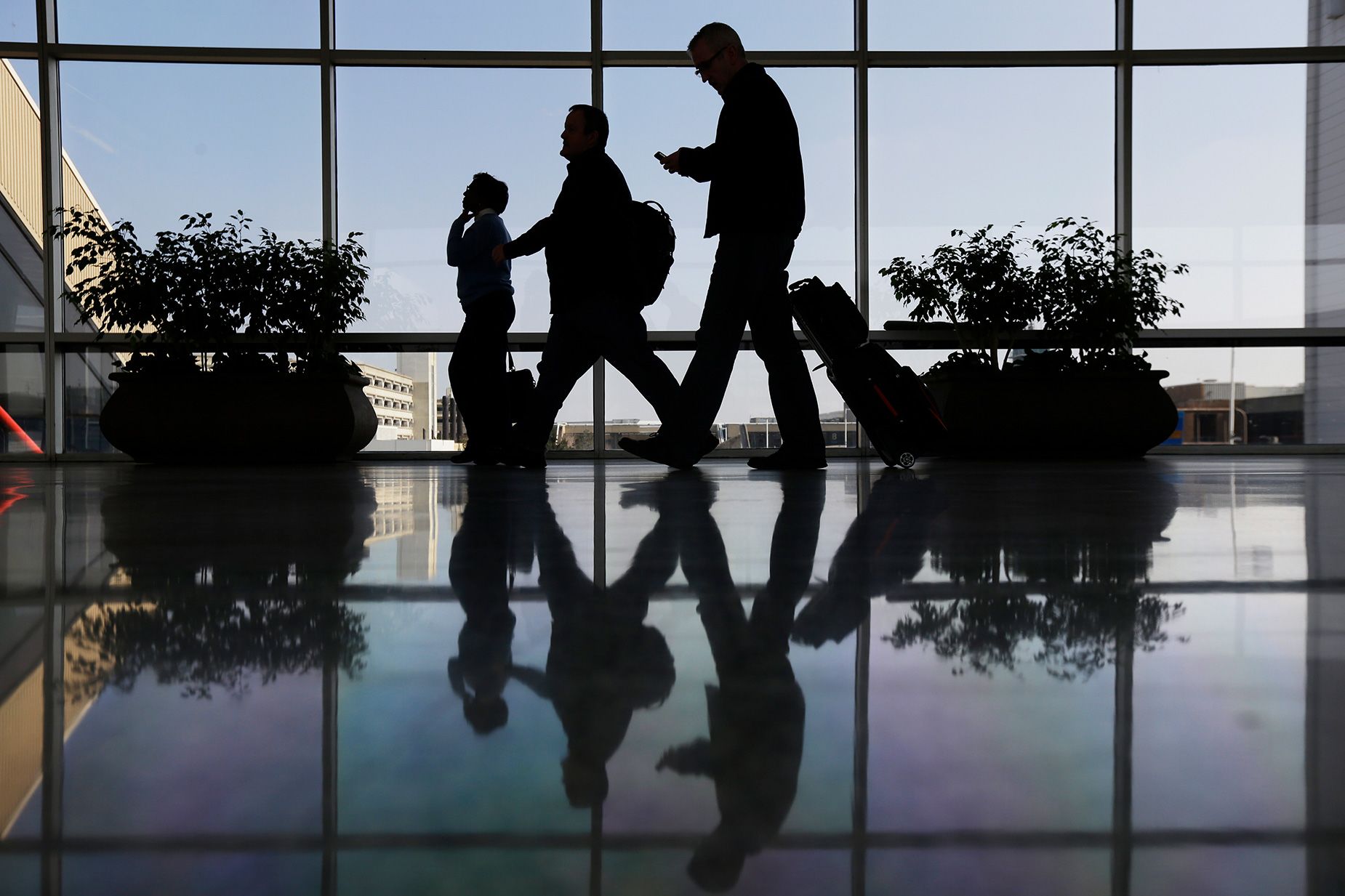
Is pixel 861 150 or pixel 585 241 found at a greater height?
pixel 861 150

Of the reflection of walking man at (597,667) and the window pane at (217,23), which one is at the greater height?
the window pane at (217,23)

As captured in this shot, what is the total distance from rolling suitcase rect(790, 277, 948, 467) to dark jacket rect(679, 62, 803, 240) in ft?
2.06

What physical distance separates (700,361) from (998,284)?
144 inches

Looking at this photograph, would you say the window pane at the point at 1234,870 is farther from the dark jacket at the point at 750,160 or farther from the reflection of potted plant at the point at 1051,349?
the reflection of potted plant at the point at 1051,349

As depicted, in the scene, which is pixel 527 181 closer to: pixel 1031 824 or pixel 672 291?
pixel 672 291

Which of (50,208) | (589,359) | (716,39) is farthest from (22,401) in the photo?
(716,39)

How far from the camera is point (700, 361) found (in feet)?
11.5

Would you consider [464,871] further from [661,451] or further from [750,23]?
[750,23]

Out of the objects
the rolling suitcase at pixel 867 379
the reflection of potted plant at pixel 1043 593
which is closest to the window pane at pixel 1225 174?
the rolling suitcase at pixel 867 379

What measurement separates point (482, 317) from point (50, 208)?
16.2ft

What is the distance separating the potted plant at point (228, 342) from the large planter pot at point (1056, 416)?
11.6 feet

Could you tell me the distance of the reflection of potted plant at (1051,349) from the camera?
6141mm

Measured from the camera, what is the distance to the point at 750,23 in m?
7.96

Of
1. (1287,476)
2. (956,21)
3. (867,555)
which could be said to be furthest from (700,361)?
(956,21)
